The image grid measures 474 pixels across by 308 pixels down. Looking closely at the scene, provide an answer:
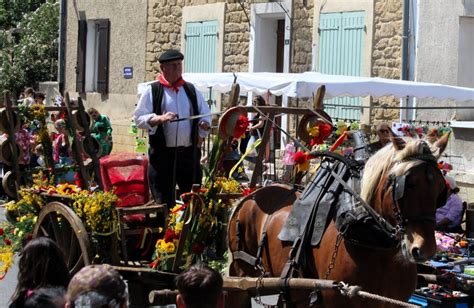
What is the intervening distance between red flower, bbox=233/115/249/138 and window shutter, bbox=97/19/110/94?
52.8 ft

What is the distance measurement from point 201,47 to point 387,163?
1466cm

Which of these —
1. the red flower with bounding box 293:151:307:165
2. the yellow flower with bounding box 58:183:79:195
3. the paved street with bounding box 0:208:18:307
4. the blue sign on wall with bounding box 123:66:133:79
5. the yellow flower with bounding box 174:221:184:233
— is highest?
the blue sign on wall with bounding box 123:66:133:79

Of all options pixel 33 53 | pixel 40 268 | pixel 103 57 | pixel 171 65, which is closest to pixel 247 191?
pixel 171 65

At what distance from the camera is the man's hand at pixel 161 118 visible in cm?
735

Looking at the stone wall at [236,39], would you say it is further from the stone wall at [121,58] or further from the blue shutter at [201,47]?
the stone wall at [121,58]

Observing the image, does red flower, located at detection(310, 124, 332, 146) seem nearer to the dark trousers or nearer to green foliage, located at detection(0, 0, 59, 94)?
the dark trousers

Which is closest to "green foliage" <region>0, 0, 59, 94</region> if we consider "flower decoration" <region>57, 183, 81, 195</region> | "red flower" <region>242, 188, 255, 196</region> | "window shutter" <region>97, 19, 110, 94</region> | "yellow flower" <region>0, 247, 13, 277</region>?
"window shutter" <region>97, 19, 110, 94</region>

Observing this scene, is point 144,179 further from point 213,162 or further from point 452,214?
point 452,214

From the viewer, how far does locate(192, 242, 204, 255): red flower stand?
680 cm

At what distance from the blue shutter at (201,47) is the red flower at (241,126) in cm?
1272

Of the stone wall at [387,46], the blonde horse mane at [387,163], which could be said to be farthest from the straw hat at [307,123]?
the stone wall at [387,46]

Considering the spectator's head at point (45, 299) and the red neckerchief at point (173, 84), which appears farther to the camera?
the red neckerchief at point (173, 84)

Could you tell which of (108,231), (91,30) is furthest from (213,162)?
(91,30)

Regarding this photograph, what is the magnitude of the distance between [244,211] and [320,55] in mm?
10521
